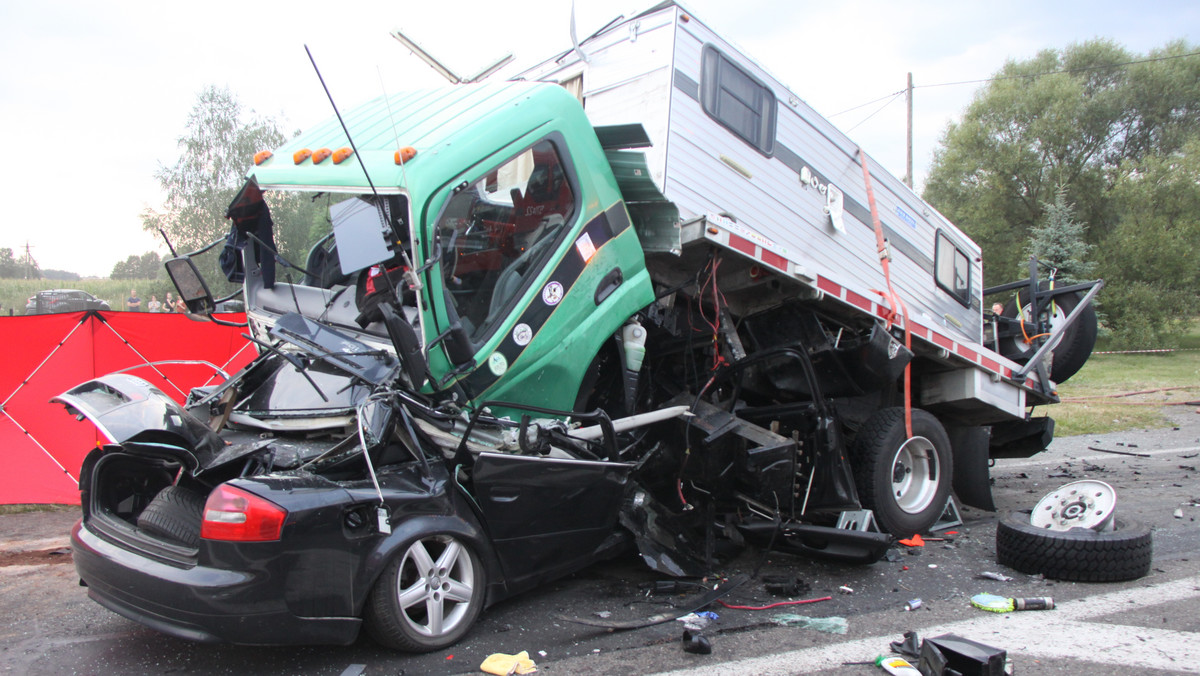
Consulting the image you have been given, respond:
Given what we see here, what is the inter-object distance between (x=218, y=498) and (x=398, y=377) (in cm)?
87

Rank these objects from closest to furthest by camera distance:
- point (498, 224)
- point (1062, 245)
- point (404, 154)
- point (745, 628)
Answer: point (404, 154) → point (745, 628) → point (498, 224) → point (1062, 245)

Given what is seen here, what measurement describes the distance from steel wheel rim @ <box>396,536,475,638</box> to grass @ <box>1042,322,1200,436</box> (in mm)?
9994

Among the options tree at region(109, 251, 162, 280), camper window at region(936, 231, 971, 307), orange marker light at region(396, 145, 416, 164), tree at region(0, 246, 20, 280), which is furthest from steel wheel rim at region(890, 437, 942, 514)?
tree at region(0, 246, 20, 280)

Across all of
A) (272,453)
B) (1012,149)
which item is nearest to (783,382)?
(272,453)

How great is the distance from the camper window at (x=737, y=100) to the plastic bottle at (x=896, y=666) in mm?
4078

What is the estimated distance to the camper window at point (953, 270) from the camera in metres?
8.32

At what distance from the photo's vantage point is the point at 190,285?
13.8ft

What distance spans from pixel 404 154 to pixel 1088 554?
167 inches

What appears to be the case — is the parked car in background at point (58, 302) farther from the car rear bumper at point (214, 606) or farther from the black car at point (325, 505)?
the car rear bumper at point (214, 606)

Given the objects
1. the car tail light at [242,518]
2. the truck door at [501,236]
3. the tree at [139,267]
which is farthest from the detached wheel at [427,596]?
the tree at [139,267]

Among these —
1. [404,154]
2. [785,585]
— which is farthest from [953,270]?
[404,154]

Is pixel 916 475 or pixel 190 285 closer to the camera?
pixel 190 285

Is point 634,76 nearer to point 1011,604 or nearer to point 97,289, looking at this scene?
point 1011,604

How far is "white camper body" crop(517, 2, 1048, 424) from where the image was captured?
16.4ft
